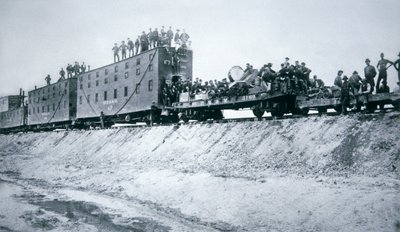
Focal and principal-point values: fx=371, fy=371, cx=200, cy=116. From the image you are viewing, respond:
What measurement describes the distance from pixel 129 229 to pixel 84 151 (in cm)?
1309

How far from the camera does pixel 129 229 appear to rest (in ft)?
28.2

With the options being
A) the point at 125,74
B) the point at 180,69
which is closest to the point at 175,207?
the point at 180,69

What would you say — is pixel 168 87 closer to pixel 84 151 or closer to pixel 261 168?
pixel 84 151

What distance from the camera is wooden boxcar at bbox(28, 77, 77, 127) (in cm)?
2975

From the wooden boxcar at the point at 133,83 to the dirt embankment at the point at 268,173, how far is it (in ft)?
13.4

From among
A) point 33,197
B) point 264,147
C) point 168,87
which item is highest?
point 168,87

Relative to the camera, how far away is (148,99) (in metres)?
20.5

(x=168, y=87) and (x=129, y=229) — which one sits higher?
(x=168, y=87)

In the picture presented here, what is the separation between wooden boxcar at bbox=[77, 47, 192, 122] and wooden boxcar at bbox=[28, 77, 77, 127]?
2534 millimetres

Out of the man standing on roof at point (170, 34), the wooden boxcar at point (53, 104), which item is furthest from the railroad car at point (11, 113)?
the man standing on roof at point (170, 34)

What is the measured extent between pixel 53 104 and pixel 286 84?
951 inches

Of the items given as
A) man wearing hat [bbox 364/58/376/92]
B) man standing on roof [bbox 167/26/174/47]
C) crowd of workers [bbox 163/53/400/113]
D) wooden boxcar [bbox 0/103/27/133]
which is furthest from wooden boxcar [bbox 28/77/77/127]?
man wearing hat [bbox 364/58/376/92]

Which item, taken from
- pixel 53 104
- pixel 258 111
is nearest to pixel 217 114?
pixel 258 111

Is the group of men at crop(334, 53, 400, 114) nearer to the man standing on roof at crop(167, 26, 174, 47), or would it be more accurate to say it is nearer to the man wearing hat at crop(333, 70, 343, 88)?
the man wearing hat at crop(333, 70, 343, 88)
